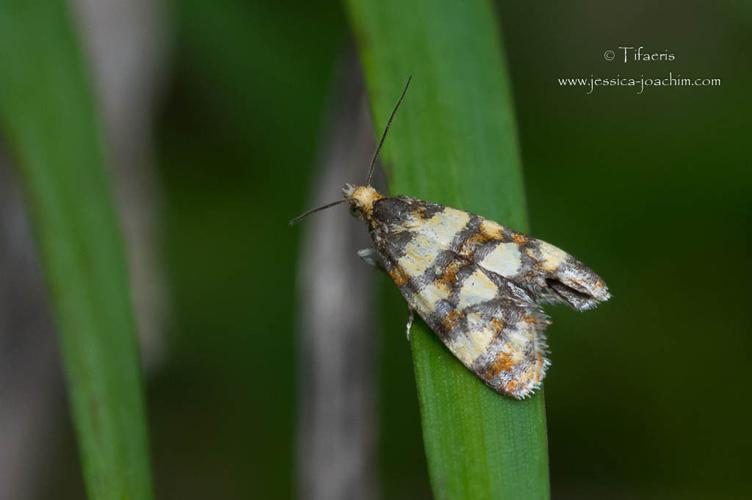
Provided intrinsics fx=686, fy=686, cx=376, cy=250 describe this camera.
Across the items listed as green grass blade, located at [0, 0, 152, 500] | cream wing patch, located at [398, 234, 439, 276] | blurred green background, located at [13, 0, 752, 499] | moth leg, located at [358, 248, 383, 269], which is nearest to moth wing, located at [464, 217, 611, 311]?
cream wing patch, located at [398, 234, 439, 276]

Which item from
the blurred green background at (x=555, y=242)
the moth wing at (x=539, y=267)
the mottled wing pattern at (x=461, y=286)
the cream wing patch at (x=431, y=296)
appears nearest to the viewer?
the mottled wing pattern at (x=461, y=286)

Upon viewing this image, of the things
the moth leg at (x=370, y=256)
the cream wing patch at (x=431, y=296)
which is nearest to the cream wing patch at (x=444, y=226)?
the cream wing patch at (x=431, y=296)

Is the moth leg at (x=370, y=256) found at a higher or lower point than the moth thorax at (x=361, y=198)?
lower

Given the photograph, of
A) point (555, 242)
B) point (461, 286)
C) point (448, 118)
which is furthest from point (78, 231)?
point (555, 242)

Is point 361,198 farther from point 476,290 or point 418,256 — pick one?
point 476,290

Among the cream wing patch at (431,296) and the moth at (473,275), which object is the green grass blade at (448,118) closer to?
the moth at (473,275)

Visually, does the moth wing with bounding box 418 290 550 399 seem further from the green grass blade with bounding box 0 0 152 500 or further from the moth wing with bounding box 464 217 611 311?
the green grass blade with bounding box 0 0 152 500

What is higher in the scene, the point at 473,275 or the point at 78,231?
the point at 78,231
